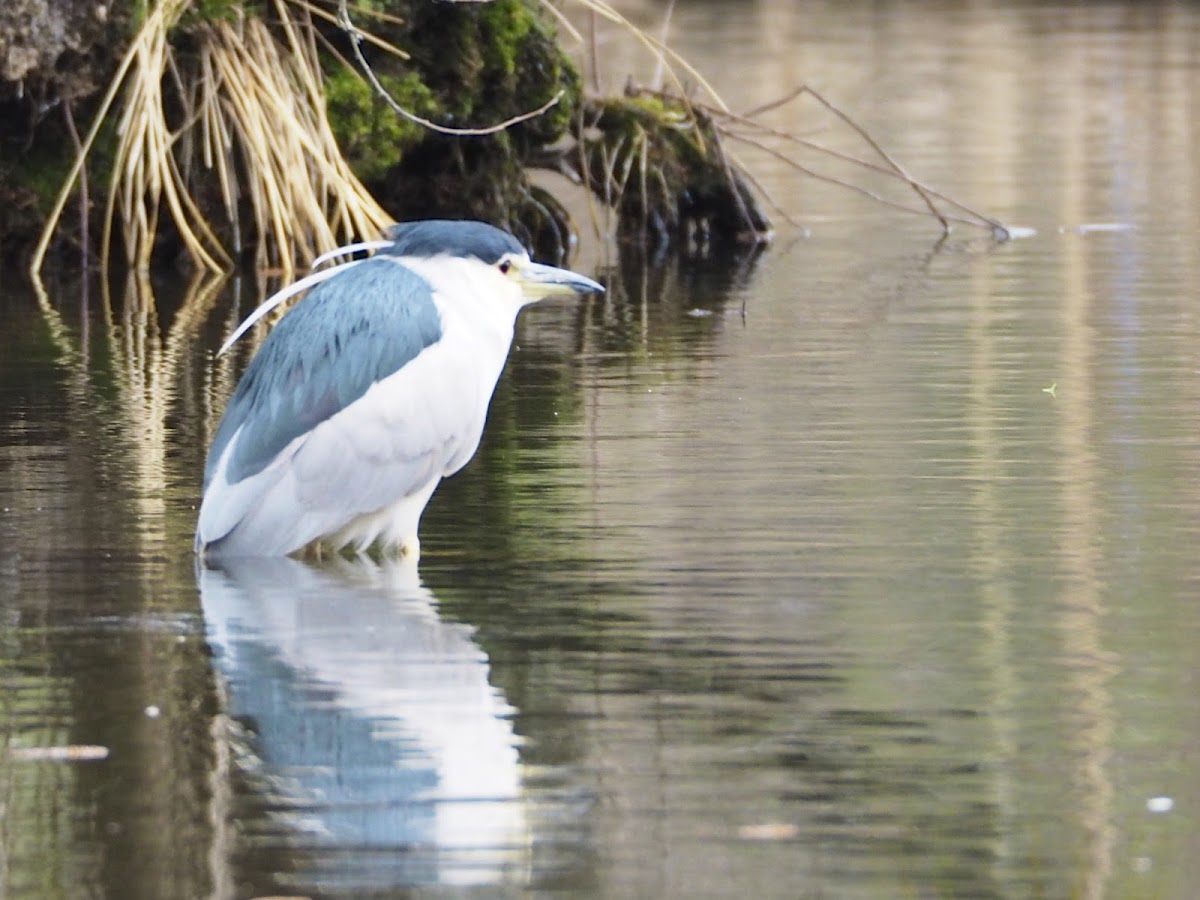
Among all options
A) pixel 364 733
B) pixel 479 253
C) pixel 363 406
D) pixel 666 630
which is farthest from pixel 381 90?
pixel 364 733

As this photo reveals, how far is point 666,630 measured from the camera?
5.88 metres

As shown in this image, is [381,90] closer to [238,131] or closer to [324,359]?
[238,131]

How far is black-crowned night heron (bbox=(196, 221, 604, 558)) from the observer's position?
6637 millimetres

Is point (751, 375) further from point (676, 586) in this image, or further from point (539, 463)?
point (676, 586)

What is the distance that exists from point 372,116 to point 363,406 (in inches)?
270

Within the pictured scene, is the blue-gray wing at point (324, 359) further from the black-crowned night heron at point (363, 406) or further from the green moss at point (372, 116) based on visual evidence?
the green moss at point (372, 116)

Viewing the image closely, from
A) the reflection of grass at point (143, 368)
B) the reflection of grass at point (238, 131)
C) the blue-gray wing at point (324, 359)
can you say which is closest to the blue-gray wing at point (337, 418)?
the blue-gray wing at point (324, 359)

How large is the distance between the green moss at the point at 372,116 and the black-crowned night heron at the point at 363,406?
6.48m

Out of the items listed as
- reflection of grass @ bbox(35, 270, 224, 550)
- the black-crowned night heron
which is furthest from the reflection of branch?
the black-crowned night heron

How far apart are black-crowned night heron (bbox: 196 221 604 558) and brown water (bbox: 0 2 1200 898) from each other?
0.16 m

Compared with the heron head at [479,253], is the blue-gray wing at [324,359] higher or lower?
lower

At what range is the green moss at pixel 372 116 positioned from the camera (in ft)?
43.6

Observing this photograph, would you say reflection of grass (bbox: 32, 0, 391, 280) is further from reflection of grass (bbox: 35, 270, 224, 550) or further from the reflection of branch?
reflection of grass (bbox: 35, 270, 224, 550)

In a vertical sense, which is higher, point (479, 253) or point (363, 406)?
point (479, 253)
